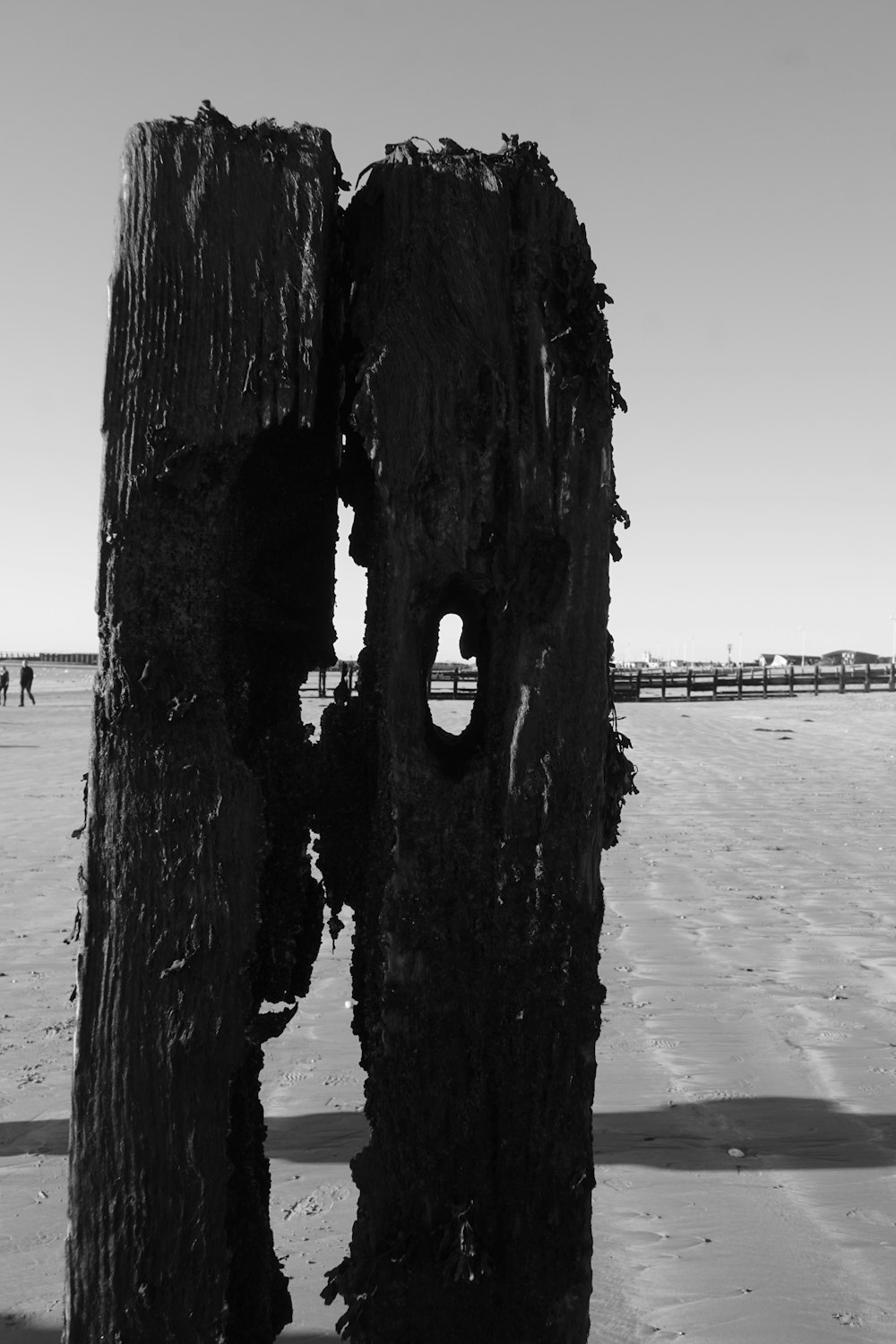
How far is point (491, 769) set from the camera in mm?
1985

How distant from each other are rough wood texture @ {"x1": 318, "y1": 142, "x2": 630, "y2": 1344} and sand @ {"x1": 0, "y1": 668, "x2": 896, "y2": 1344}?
48.0 inches

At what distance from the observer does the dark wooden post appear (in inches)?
Result: 75.9

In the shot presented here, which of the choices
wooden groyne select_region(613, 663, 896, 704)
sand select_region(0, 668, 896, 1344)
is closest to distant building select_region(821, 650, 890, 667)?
wooden groyne select_region(613, 663, 896, 704)

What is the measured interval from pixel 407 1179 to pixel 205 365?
1.40m

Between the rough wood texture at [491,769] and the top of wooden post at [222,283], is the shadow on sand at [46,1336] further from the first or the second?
the top of wooden post at [222,283]

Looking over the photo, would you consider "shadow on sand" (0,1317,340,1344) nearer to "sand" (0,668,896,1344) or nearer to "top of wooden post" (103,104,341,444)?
"sand" (0,668,896,1344)

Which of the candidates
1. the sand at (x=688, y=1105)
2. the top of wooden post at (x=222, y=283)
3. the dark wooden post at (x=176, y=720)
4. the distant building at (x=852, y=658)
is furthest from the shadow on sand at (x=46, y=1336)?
the distant building at (x=852, y=658)

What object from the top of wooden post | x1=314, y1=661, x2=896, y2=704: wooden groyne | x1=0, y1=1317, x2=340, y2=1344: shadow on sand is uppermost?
the top of wooden post

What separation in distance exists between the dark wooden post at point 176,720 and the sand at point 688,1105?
47.5 inches

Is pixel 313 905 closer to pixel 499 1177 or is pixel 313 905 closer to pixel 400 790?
pixel 400 790

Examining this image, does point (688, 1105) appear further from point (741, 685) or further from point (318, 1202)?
point (741, 685)

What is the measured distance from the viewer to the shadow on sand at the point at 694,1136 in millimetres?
4043

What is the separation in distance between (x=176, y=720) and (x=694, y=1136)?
10.1 ft

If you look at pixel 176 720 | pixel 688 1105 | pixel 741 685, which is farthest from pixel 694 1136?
pixel 741 685
